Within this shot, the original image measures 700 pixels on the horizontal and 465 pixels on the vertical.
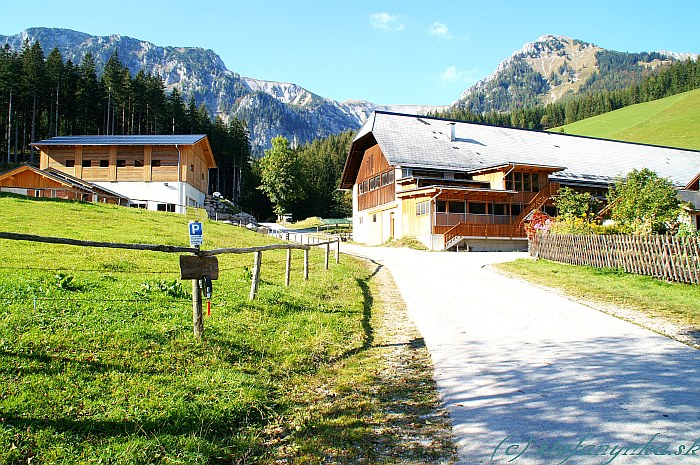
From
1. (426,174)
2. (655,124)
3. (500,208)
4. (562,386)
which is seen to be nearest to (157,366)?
(562,386)

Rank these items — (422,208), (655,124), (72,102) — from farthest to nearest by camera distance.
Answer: (655,124), (72,102), (422,208)

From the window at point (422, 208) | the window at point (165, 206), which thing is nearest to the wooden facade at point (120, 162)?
the window at point (165, 206)

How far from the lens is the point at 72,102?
59719 mm

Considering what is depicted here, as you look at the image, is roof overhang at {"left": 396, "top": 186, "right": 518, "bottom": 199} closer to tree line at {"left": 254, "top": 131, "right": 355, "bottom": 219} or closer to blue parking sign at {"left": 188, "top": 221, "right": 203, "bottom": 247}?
blue parking sign at {"left": 188, "top": 221, "right": 203, "bottom": 247}

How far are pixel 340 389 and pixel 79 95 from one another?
2601 inches

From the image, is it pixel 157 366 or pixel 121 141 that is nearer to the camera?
pixel 157 366

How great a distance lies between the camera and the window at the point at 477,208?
34750mm

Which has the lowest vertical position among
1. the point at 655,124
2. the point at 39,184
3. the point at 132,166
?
the point at 39,184

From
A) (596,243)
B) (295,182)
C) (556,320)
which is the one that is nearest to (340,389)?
(556,320)

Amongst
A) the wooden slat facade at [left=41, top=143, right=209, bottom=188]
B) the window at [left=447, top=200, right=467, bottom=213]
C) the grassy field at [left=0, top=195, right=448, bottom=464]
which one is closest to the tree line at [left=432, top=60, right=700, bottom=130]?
the window at [left=447, top=200, right=467, bottom=213]

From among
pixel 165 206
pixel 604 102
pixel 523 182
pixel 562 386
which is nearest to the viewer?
pixel 562 386

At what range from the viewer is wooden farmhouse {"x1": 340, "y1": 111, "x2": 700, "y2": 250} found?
34.1m

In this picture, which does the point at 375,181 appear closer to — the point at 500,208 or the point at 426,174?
the point at 426,174

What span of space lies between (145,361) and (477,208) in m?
32.1
